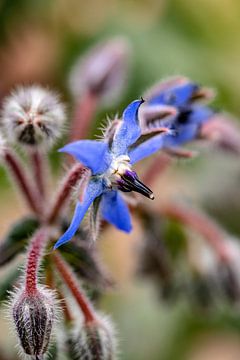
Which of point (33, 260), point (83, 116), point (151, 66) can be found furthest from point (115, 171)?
point (151, 66)

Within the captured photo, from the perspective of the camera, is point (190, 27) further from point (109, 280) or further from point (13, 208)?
point (109, 280)

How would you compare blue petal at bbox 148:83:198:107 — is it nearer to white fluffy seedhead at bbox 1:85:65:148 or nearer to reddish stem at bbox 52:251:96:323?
white fluffy seedhead at bbox 1:85:65:148

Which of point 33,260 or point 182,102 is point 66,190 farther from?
point 182,102

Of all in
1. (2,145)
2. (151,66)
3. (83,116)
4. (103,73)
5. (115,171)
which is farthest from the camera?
(151,66)

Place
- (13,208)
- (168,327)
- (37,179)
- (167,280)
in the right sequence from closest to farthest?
(37,179), (167,280), (168,327), (13,208)

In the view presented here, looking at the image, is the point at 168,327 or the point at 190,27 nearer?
the point at 168,327

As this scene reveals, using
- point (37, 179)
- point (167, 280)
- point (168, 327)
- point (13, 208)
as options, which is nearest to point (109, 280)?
point (37, 179)

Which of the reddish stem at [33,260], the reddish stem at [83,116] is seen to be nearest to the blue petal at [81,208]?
the reddish stem at [33,260]
